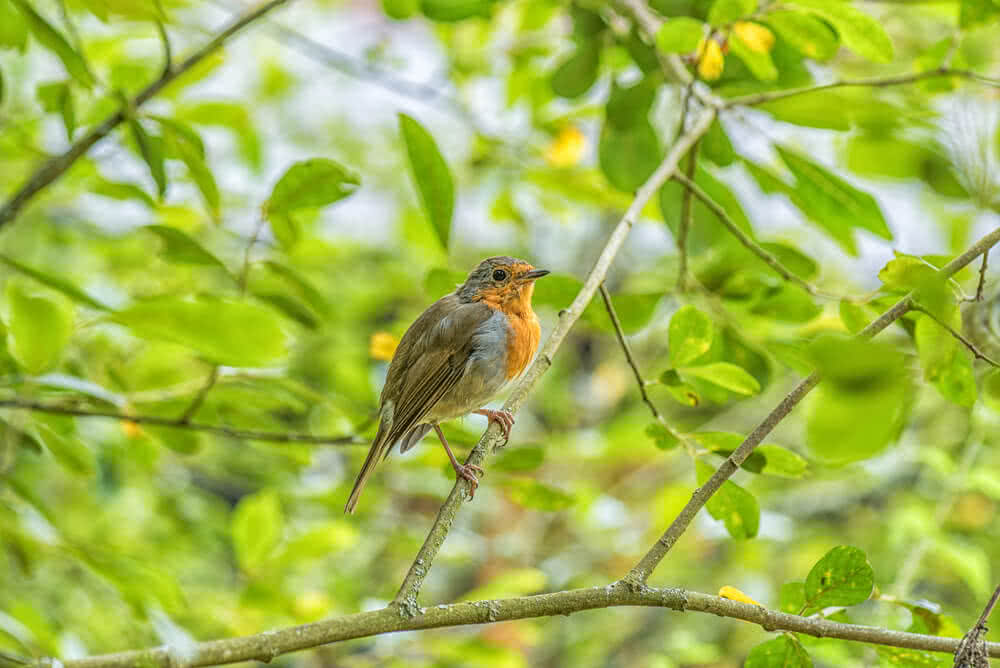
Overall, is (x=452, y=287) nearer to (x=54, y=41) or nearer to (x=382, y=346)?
(x=382, y=346)

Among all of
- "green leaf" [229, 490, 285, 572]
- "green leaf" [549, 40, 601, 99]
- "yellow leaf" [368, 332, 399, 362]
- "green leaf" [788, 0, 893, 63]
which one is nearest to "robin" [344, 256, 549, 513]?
"yellow leaf" [368, 332, 399, 362]

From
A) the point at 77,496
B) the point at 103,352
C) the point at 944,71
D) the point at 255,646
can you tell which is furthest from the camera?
the point at 77,496

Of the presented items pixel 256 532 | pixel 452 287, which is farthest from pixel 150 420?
pixel 256 532

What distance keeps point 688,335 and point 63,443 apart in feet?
3.60

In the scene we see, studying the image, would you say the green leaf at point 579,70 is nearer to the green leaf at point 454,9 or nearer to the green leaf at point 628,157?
the green leaf at point 628,157

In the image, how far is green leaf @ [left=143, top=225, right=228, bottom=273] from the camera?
1460 millimetres

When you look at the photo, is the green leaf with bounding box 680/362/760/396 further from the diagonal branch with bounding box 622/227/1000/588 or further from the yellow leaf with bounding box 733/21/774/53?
the yellow leaf with bounding box 733/21/774/53

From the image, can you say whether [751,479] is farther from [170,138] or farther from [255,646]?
[255,646]

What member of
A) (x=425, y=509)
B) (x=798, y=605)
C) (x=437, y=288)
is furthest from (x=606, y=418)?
(x=798, y=605)

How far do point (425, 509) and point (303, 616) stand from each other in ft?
6.40

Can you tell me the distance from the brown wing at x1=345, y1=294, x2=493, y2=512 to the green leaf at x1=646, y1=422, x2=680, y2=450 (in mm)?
838

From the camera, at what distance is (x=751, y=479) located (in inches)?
129

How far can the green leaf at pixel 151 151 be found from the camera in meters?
1.52

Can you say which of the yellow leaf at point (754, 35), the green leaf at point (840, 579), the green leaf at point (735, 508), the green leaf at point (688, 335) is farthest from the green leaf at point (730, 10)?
the green leaf at point (840, 579)
